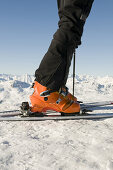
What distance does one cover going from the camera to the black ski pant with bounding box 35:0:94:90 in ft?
5.81

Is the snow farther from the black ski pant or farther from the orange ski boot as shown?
the black ski pant

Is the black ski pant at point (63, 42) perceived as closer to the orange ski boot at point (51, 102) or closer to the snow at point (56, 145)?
the orange ski boot at point (51, 102)

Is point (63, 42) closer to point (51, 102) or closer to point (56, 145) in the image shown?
point (51, 102)

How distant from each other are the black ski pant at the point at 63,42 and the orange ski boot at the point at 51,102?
0.29ft

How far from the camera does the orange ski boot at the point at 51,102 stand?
191 cm

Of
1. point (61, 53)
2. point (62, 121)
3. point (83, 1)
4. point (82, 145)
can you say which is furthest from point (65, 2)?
point (82, 145)

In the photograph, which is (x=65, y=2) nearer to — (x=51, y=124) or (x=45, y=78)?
(x=45, y=78)

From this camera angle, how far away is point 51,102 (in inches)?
76.0

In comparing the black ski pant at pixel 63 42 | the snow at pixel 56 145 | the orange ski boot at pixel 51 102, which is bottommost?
the snow at pixel 56 145

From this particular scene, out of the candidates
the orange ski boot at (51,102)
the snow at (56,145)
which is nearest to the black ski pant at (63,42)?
the orange ski boot at (51,102)

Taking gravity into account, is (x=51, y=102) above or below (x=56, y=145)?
above

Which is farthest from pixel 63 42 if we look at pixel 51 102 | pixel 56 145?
pixel 56 145

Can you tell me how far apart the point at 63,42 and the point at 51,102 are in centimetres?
74

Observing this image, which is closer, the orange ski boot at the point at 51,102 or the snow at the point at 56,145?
the snow at the point at 56,145
